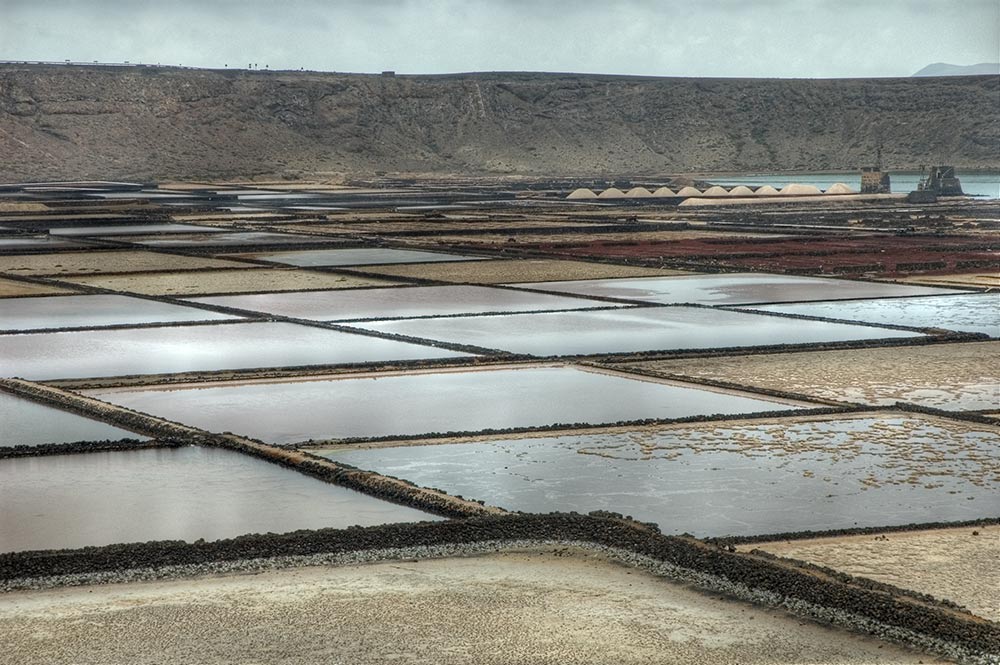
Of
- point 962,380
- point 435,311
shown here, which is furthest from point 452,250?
point 962,380

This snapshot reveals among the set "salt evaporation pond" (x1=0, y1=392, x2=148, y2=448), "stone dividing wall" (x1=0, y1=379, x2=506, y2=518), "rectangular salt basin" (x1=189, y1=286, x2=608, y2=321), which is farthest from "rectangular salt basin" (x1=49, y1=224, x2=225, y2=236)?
"salt evaporation pond" (x1=0, y1=392, x2=148, y2=448)

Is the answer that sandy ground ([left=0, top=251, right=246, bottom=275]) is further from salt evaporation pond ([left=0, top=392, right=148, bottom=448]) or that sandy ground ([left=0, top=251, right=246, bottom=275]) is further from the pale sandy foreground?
the pale sandy foreground

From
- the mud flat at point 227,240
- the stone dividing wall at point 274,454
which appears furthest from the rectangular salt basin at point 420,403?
the mud flat at point 227,240

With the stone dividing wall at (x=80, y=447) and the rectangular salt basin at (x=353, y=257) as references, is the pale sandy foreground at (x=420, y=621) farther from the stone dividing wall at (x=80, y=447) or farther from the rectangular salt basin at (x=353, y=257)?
the rectangular salt basin at (x=353, y=257)

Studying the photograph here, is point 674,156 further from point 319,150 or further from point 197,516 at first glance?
point 197,516

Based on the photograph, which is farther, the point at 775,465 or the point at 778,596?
the point at 775,465

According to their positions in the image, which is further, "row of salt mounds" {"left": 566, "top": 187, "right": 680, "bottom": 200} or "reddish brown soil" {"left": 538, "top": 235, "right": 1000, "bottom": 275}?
"row of salt mounds" {"left": 566, "top": 187, "right": 680, "bottom": 200}
